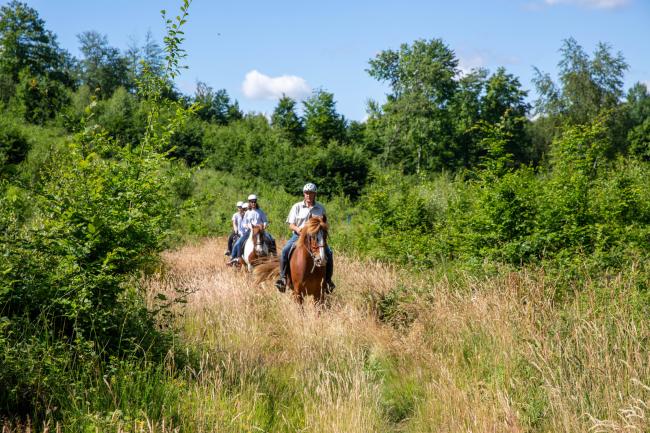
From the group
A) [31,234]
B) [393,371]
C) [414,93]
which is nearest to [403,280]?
[393,371]

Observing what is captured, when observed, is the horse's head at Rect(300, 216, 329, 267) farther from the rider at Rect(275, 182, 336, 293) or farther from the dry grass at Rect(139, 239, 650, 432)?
the dry grass at Rect(139, 239, 650, 432)

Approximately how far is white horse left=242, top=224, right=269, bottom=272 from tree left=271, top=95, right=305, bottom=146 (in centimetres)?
2830

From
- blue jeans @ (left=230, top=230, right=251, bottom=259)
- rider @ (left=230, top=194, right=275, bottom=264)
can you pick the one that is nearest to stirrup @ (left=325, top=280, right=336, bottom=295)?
rider @ (left=230, top=194, right=275, bottom=264)

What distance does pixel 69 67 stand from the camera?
249 feet

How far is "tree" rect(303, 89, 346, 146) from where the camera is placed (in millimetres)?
43031

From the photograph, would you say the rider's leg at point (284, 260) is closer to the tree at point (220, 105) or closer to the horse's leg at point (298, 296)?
the horse's leg at point (298, 296)

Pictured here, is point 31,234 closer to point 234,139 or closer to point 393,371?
point 393,371

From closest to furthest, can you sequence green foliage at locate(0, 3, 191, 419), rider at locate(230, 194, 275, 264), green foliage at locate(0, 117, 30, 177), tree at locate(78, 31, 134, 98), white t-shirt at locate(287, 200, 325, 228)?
green foliage at locate(0, 3, 191, 419) → white t-shirt at locate(287, 200, 325, 228) → rider at locate(230, 194, 275, 264) → green foliage at locate(0, 117, 30, 177) → tree at locate(78, 31, 134, 98)

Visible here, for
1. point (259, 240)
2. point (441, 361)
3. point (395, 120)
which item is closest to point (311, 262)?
point (441, 361)

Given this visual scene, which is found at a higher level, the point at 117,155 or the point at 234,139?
the point at 234,139

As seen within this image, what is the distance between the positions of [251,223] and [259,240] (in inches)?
38.2

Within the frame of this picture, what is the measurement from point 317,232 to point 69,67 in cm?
7865

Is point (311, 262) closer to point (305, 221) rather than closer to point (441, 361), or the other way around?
point (305, 221)

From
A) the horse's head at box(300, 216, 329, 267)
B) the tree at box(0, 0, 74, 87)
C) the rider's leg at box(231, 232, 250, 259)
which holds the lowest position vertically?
the rider's leg at box(231, 232, 250, 259)
